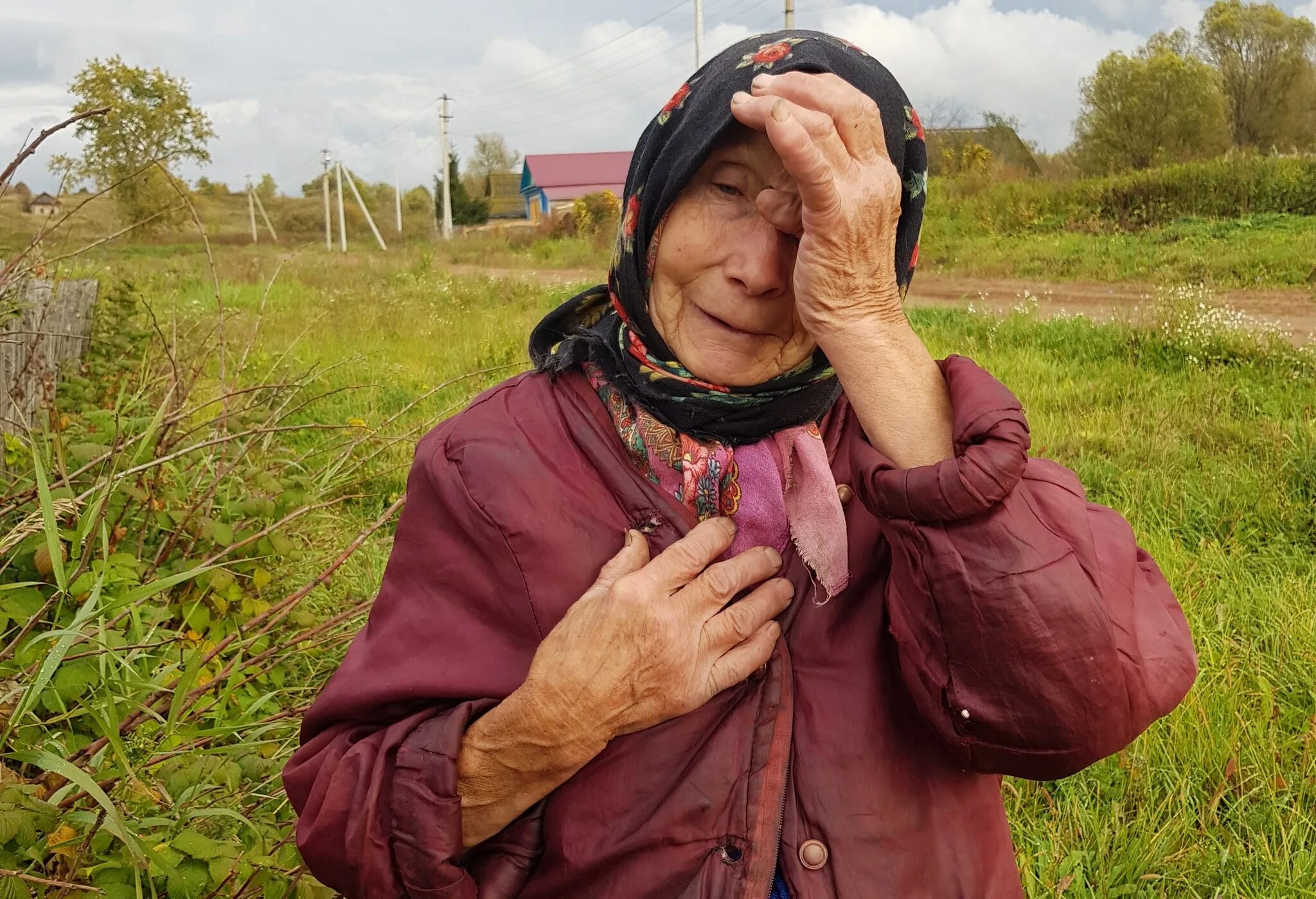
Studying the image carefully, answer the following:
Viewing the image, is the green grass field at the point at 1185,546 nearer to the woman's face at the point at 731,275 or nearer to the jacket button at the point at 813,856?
the jacket button at the point at 813,856

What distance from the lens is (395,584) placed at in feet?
4.23

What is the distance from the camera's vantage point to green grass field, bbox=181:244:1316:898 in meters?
2.05

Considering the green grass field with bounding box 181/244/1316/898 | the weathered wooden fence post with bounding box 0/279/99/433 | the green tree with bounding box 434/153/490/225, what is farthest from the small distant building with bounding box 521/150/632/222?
the weathered wooden fence post with bounding box 0/279/99/433

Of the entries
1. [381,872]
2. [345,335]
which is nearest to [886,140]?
[381,872]

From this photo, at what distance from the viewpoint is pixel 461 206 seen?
1874 inches

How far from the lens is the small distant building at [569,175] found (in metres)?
45.7

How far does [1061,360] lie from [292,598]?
207 inches

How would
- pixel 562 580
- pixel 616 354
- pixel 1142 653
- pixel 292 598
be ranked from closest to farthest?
pixel 1142 653 → pixel 562 580 → pixel 616 354 → pixel 292 598

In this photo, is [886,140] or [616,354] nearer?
[886,140]

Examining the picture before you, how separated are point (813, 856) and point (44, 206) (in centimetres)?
262

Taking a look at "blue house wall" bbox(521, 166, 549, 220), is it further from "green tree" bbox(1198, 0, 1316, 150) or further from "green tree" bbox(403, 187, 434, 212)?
"green tree" bbox(1198, 0, 1316, 150)

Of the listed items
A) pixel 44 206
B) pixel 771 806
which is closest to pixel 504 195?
pixel 44 206

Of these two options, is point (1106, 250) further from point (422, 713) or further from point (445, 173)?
point (445, 173)

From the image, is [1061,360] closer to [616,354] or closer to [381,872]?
[616,354]
